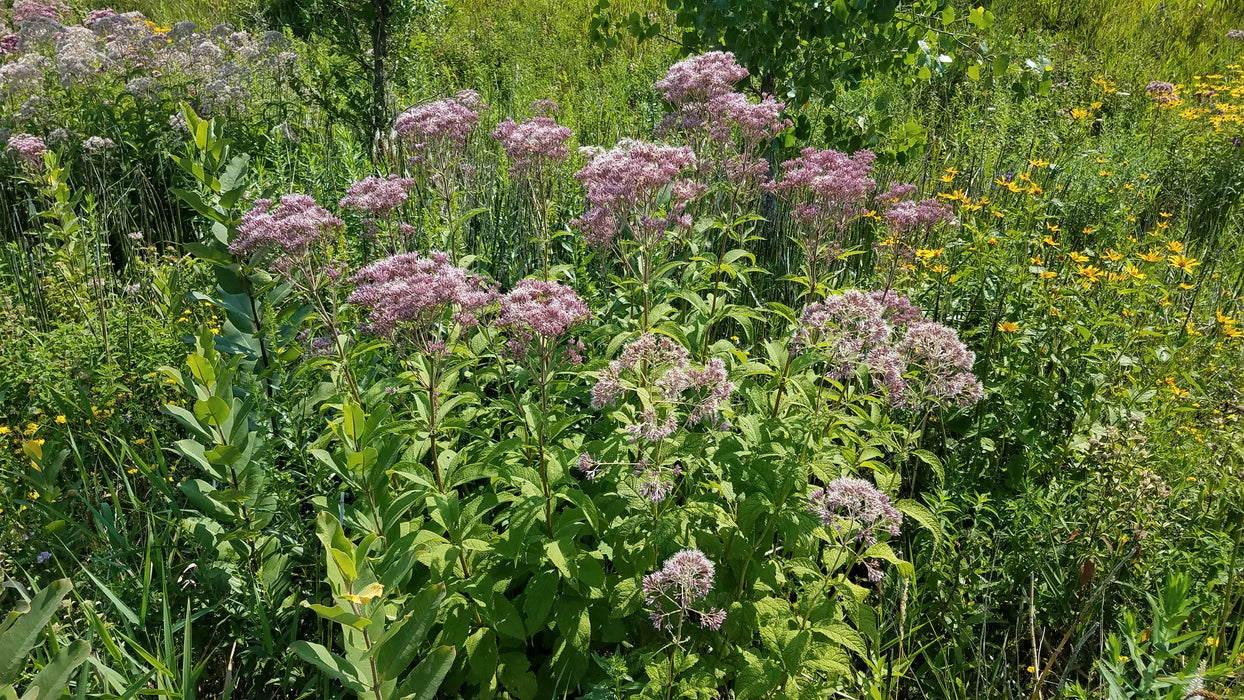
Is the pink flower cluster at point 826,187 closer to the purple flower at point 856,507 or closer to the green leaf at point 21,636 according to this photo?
the purple flower at point 856,507

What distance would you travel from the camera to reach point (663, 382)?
228 cm

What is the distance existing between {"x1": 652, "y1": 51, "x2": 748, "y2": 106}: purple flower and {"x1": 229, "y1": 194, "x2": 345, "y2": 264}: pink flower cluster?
1.87m

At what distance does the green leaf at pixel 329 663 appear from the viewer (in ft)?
4.79

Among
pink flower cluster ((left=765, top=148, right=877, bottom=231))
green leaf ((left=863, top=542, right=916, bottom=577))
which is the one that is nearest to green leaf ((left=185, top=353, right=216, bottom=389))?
green leaf ((left=863, top=542, right=916, bottom=577))

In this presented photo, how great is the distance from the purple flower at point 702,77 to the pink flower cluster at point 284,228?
6.14 ft

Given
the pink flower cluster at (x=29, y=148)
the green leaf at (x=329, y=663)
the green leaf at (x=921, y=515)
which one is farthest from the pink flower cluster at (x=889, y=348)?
the pink flower cluster at (x=29, y=148)

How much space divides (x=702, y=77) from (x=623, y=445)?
2082 mm

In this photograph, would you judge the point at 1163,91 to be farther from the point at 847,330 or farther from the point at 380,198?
the point at 380,198

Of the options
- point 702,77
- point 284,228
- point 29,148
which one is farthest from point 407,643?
point 29,148

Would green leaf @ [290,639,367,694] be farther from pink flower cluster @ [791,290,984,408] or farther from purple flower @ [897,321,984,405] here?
purple flower @ [897,321,984,405]

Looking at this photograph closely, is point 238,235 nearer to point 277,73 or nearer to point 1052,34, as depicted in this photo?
point 277,73

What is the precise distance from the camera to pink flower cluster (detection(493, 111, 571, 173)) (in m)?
3.33

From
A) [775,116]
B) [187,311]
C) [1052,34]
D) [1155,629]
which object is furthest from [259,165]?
[1052,34]

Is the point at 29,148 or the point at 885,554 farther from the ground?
the point at 29,148
